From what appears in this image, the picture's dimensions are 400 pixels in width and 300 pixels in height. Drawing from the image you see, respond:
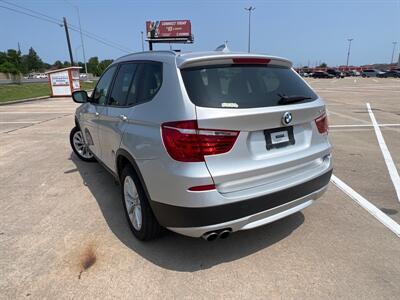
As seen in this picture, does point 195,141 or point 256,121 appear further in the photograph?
point 256,121

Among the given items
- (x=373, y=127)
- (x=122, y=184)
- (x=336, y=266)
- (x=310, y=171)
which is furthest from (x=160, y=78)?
(x=373, y=127)

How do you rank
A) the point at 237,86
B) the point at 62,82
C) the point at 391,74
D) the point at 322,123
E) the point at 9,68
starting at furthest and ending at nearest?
the point at 9,68 → the point at 391,74 → the point at 62,82 → the point at 322,123 → the point at 237,86

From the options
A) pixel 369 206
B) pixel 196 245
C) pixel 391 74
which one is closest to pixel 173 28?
pixel 391 74

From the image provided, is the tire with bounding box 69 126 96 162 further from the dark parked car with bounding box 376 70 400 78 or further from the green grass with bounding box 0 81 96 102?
the dark parked car with bounding box 376 70 400 78

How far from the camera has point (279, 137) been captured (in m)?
2.62

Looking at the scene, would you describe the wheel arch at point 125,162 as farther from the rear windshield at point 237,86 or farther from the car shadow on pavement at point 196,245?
the rear windshield at point 237,86

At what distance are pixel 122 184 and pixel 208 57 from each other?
1.68 meters

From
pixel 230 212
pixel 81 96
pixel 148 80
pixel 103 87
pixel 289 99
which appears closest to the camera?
pixel 230 212

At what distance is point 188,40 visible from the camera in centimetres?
5653

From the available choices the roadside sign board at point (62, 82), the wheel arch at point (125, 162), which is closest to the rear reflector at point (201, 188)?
the wheel arch at point (125, 162)

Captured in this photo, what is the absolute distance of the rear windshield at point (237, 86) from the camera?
2406 millimetres

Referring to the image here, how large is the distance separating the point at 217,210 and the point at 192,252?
2.59 feet

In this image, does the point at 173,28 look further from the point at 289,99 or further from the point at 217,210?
the point at 217,210

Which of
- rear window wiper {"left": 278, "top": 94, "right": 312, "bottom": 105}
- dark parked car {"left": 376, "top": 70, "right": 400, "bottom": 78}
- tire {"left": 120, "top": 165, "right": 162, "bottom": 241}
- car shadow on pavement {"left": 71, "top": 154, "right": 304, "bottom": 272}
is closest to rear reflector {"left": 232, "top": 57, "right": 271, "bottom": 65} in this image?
rear window wiper {"left": 278, "top": 94, "right": 312, "bottom": 105}
